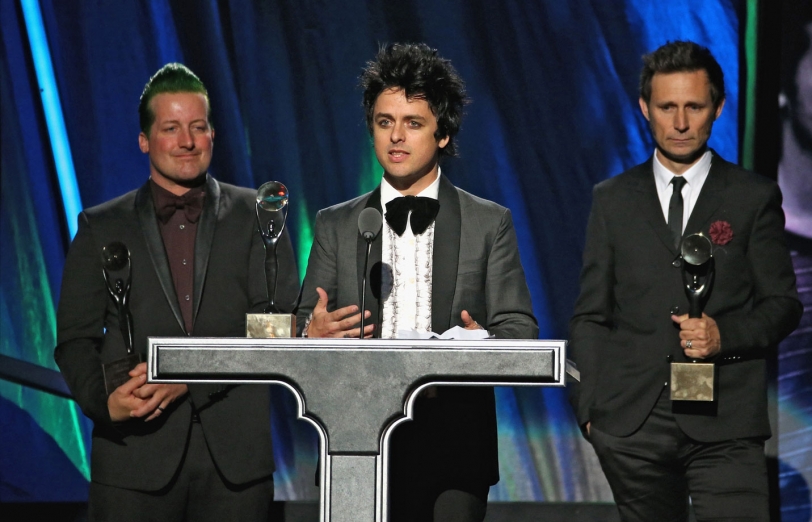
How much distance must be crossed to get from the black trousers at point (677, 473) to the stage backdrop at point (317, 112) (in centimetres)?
144

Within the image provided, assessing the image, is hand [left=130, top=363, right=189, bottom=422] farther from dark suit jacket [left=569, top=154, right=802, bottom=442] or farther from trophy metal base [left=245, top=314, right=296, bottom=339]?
dark suit jacket [left=569, top=154, right=802, bottom=442]

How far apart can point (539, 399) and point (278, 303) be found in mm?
1975

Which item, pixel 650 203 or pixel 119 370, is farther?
pixel 650 203

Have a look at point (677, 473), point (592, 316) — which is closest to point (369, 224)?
point (592, 316)

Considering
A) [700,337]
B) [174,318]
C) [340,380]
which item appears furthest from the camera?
[174,318]

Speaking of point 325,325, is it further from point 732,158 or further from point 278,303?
point 732,158

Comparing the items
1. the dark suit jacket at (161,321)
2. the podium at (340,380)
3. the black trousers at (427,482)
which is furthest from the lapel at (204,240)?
the podium at (340,380)

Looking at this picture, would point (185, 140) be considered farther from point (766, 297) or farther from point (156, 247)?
point (766, 297)

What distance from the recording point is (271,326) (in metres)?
2.55

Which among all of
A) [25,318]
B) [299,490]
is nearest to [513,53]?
[299,490]

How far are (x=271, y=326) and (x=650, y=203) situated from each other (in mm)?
1485

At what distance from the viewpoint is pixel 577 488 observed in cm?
489

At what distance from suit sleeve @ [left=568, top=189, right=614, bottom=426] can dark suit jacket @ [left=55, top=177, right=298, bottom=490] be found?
0.96 metres

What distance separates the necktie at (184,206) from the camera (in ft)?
10.9
